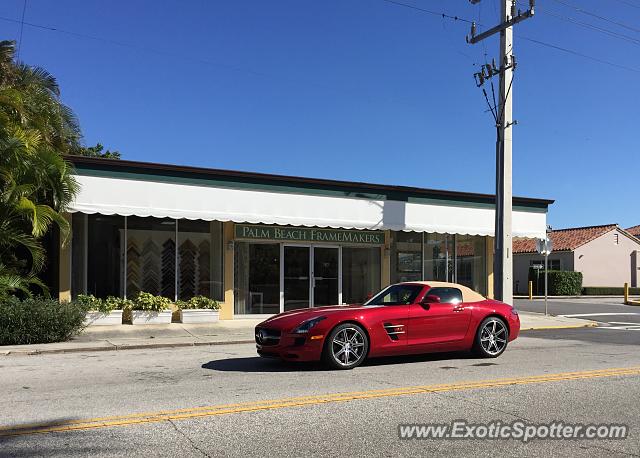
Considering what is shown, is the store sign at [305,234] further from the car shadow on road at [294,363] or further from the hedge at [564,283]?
the hedge at [564,283]

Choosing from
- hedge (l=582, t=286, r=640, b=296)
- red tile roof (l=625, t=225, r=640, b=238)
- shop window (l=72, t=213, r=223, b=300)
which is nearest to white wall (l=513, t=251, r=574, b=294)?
hedge (l=582, t=286, r=640, b=296)

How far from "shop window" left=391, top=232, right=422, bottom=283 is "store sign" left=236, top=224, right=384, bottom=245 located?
0.79 metres

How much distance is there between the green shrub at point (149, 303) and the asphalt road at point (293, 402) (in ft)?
16.9

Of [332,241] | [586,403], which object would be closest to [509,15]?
[332,241]

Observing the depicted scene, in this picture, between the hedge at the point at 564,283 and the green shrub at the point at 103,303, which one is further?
the hedge at the point at 564,283

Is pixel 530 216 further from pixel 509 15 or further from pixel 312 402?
pixel 312 402

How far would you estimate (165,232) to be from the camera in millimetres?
17406

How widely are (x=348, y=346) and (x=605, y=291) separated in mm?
38797

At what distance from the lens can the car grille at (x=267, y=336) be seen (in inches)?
360

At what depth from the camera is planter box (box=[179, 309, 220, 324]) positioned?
16.6 meters

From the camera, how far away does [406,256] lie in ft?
68.5

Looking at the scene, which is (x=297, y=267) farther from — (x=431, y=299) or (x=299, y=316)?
(x=299, y=316)

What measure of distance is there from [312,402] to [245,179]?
11.3 m

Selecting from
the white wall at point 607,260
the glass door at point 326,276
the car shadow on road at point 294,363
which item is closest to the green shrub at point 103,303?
the glass door at point 326,276
